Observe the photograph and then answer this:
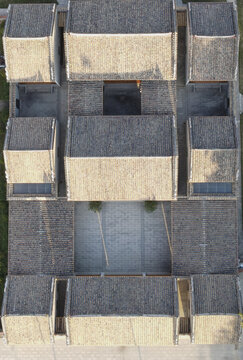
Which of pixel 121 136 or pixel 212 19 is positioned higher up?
pixel 212 19

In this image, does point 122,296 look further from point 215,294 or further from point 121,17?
point 121,17

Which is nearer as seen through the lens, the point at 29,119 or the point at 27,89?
the point at 29,119

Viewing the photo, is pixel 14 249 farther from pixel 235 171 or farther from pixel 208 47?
pixel 208 47

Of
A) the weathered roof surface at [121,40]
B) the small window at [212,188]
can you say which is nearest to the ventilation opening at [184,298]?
the small window at [212,188]

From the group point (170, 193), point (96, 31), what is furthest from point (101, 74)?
point (170, 193)

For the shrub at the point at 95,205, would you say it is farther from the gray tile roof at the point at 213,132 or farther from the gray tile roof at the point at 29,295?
the gray tile roof at the point at 213,132

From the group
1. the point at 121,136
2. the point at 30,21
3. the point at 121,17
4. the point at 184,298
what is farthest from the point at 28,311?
the point at 121,17
